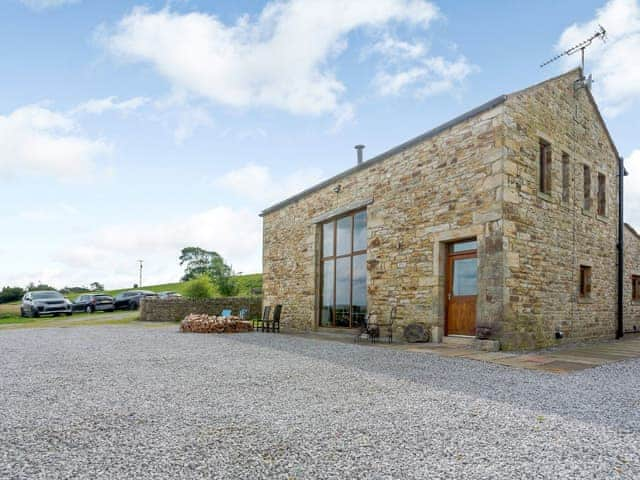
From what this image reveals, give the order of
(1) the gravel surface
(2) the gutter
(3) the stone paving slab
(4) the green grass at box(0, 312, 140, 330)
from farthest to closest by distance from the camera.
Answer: (4) the green grass at box(0, 312, 140, 330), (2) the gutter, (3) the stone paving slab, (1) the gravel surface

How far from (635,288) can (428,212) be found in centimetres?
891

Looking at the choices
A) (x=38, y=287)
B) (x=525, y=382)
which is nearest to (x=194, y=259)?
(x=38, y=287)

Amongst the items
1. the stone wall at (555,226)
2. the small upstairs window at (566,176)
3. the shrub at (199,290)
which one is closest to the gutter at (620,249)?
the stone wall at (555,226)

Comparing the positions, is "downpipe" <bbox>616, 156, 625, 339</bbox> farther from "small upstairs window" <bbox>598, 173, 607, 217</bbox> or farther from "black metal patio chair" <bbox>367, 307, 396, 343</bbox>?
"black metal patio chair" <bbox>367, 307, 396, 343</bbox>

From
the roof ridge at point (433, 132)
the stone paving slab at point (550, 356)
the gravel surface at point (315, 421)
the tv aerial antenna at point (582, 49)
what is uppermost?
the tv aerial antenna at point (582, 49)

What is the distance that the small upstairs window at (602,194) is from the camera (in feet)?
40.0

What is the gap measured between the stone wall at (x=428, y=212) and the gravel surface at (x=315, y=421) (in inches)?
115

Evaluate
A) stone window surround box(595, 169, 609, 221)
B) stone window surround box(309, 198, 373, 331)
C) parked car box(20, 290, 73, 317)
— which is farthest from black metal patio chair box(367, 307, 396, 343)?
parked car box(20, 290, 73, 317)

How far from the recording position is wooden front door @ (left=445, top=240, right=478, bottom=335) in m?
9.20

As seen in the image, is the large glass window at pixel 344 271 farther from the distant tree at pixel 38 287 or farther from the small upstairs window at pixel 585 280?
the distant tree at pixel 38 287

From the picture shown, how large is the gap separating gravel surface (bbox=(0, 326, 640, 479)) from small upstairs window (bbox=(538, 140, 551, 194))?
447cm

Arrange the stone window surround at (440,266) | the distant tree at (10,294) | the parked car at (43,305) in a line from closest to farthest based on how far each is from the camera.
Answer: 1. the stone window surround at (440,266)
2. the parked car at (43,305)
3. the distant tree at (10,294)

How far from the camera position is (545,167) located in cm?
1010

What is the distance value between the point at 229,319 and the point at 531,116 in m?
9.53
